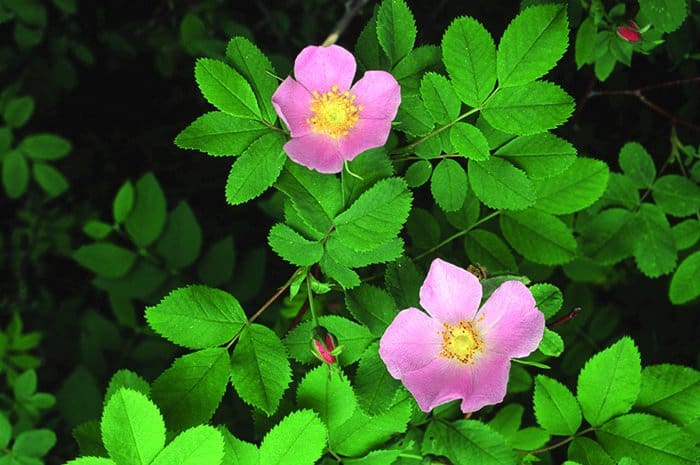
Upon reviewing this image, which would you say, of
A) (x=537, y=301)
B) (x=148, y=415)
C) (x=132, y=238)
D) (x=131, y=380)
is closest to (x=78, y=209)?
(x=132, y=238)

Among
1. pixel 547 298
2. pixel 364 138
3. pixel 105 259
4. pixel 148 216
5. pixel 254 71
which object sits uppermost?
pixel 254 71

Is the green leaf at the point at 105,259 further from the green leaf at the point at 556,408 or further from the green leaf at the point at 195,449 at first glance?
the green leaf at the point at 556,408

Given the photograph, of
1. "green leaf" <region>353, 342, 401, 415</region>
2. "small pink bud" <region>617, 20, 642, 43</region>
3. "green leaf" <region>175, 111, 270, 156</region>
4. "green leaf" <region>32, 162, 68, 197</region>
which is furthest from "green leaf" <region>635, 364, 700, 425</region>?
"green leaf" <region>32, 162, 68, 197</region>

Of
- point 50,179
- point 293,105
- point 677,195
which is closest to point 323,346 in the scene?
point 293,105

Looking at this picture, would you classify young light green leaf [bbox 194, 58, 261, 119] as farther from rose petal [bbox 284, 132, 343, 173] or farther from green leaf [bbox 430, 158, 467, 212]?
green leaf [bbox 430, 158, 467, 212]

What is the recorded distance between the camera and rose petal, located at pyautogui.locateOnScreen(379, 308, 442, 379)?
45.1 inches

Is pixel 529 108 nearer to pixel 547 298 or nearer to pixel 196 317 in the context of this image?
pixel 547 298

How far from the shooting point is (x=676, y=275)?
5.38 feet

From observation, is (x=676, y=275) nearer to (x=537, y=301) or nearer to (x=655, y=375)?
(x=655, y=375)

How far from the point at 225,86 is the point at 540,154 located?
22.9 inches

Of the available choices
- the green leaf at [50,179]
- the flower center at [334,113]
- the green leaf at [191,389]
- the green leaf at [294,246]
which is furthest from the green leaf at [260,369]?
the green leaf at [50,179]

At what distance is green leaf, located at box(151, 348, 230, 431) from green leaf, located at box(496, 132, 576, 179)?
0.64 meters

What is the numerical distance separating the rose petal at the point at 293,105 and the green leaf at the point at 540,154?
1.22 ft

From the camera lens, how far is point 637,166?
1.68 m
